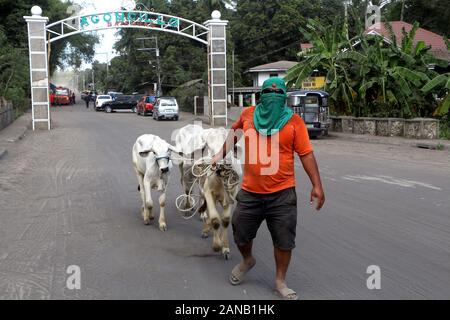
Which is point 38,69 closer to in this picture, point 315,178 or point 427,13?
point 315,178

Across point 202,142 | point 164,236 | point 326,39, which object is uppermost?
point 326,39

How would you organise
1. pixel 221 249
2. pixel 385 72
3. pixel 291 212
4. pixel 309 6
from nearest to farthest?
pixel 291 212 → pixel 221 249 → pixel 385 72 → pixel 309 6

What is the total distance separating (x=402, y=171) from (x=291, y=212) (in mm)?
9722

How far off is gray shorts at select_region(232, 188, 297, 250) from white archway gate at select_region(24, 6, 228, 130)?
86.4ft

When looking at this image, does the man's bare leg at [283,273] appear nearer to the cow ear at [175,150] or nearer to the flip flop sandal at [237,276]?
the flip flop sandal at [237,276]

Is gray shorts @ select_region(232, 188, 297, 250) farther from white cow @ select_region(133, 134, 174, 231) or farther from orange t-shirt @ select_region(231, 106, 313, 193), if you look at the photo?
white cow @ select_region(133, 134, 174, 231)

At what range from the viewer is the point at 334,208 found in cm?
940

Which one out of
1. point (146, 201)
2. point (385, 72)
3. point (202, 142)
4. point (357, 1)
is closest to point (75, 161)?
point (146, 201)

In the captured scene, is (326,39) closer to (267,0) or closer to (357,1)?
(357,1)

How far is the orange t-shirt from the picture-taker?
199 inches

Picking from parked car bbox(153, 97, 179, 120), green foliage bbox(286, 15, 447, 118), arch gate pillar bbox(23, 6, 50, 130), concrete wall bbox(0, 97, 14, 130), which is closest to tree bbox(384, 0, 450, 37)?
parked car bbox(153, 97, 179, 120)

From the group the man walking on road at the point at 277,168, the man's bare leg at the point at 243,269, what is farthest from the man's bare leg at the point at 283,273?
the man's bare leg at the point at 243,269

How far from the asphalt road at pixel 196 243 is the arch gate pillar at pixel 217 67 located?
63.4ft

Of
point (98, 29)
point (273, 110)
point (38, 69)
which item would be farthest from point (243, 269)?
point (98, 29)
